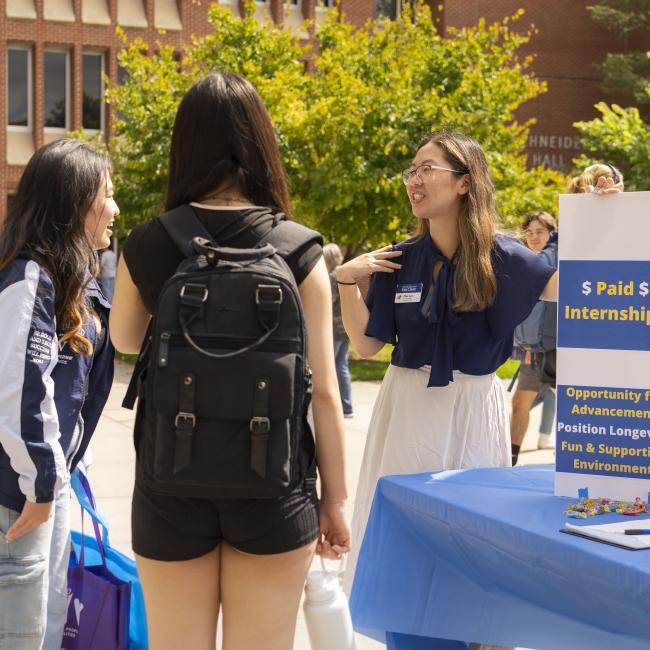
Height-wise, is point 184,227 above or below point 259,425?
above

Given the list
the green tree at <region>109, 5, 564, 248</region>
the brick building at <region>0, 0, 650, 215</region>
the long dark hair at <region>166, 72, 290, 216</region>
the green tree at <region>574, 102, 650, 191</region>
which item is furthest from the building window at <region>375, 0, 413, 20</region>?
the long dark hair at <region>166, 72, 290, 216</region>

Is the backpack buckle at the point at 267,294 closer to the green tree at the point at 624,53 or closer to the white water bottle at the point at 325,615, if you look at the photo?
the white water bottle at the point at 325,615

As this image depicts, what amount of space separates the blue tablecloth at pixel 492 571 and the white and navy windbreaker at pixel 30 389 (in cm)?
117

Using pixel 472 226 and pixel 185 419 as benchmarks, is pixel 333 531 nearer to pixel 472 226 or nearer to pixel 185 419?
pixel 185 419

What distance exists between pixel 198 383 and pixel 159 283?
30 cm

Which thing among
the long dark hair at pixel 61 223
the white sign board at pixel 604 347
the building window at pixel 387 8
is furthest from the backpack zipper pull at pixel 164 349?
the building window at pixel 387 8

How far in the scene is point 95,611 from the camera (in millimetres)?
3316

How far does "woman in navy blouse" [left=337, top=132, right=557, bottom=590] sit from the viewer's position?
12.7 feet

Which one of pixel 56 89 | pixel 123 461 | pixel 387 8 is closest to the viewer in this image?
pixel 123 461

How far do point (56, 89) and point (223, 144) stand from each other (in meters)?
30.4

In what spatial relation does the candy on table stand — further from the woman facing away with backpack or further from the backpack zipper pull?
the backpack zipper pull

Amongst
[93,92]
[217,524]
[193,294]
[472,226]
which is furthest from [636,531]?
[93,92]

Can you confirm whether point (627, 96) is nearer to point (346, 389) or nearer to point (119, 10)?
point (119, 10)

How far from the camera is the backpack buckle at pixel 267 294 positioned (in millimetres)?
2146
